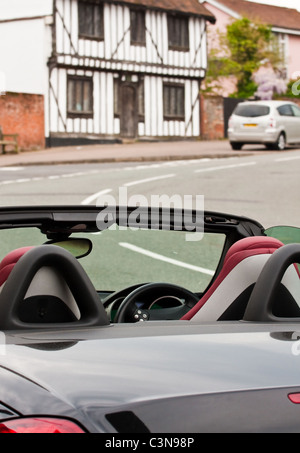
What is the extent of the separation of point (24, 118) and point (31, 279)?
34.1 m

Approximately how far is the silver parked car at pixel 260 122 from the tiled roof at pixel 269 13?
32.5m

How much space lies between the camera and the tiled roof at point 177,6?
4072 centimetres

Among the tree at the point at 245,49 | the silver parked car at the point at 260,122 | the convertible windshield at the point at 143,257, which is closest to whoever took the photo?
the convertible windshield at the point at 143,257

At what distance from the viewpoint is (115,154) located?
31516 millimetres

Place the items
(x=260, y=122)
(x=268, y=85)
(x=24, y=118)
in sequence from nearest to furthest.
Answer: (x=260, y=122), (x=24, y=118), (x=268, y=85)

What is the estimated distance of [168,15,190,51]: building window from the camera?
139 ft

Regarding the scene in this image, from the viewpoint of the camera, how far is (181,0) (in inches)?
1727

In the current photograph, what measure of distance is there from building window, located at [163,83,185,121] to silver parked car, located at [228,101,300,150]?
970cm

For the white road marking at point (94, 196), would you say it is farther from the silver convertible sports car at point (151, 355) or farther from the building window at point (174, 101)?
the building window at point (174, 101)

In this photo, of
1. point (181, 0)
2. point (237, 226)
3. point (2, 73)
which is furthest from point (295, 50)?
point (237, 226)

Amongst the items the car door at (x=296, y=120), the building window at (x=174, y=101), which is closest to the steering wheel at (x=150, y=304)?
the car door at (x=296, y=120)

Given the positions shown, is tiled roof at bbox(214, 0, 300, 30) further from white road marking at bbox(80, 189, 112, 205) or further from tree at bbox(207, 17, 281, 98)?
white road marking at bbox(80, 189, 112, 205)

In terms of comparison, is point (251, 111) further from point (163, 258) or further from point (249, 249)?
point (249, 249)


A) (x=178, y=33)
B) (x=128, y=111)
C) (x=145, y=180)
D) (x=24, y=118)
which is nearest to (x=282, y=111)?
(x=128, y=111)
